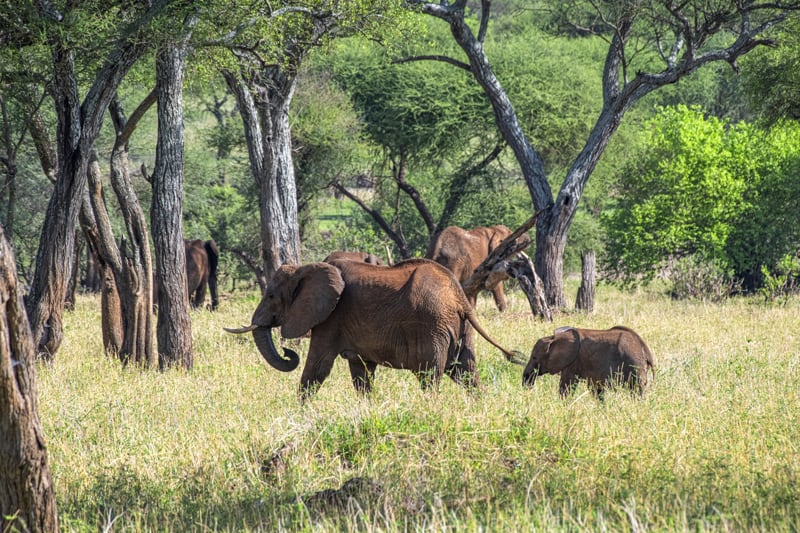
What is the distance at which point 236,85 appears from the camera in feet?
46.9

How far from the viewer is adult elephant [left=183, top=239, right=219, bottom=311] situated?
892 inches

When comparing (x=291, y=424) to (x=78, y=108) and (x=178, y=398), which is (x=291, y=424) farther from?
(x=78, y=108)

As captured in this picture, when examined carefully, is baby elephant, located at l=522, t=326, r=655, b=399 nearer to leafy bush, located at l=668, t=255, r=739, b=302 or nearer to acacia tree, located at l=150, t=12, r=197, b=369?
acacia tree, located at l=150, t=12, r=197, b=369

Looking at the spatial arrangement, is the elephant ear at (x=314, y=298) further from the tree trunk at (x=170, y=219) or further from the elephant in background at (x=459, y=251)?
the elephant in background at (x=459, y=251)

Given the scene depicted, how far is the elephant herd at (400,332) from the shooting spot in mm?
9266

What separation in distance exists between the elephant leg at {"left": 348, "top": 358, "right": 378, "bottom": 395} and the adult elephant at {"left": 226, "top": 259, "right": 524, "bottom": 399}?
0.08 feet

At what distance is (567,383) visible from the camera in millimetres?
9953

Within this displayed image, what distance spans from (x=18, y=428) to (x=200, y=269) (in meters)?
18.1

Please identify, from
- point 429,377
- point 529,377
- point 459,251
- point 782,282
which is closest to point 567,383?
point 529,377

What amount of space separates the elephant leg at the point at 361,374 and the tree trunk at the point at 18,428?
15.8 feet

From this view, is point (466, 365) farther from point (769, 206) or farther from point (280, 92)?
point (769, 206)

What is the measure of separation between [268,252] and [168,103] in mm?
3028

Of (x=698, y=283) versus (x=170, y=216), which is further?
(x=698, y=283)

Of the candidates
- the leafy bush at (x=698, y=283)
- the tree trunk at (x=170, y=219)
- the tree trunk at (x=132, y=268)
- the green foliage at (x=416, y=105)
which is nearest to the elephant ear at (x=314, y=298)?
the tree trunk at (x=170, y=219)
